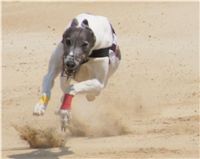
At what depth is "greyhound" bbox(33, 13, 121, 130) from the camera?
25.9ft

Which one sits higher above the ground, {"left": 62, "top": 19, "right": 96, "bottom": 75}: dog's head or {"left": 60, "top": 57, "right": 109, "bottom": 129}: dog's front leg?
{"left": 62, "top": 19, "right": 96, "bottom": 75}: dog's head

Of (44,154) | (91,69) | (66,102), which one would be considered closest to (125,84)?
(91,69)

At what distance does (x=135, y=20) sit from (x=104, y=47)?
31.1 ft

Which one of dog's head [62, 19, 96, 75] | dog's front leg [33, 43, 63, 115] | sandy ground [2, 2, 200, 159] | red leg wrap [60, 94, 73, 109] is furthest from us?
sandy ground [2, 2, 200, 159]

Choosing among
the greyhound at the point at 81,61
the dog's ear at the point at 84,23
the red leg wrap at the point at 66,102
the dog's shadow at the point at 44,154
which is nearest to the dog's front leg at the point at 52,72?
the greyhound at the point at 81,61

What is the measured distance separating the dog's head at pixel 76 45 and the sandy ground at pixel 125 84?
3.38 feet

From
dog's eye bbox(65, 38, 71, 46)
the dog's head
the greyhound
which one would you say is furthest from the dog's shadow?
dog's eye bbox(65, 38, 71, 46)

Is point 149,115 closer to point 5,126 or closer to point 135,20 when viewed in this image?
point 5,126

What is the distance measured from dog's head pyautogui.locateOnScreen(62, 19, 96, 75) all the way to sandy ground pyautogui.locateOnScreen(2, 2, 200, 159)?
3.38 feet

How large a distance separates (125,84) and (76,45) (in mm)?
4939

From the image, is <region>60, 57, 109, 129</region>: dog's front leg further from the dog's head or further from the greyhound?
the dog's head

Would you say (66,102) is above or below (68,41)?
below

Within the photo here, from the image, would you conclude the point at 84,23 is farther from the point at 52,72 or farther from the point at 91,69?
the point at 52,72

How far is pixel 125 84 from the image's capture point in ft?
41.9
